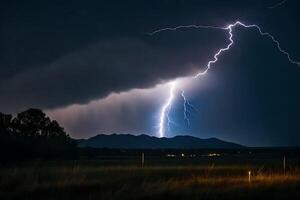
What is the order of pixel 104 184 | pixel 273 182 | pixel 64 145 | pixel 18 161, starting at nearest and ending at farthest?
pixel 104 184 → pixel 273 182 → pixel 18 161 → pixel 64 145

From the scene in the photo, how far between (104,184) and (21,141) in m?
19.2

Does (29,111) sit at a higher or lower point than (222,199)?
higher

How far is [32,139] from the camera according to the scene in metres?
47.7

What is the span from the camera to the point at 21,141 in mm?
41781

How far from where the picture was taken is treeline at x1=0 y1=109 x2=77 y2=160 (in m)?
40.2

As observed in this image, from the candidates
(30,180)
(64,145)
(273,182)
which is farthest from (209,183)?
(64,145)

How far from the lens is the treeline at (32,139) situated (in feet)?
132

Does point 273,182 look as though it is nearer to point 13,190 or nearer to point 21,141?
point 13,190

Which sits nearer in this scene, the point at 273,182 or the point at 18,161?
the point at 273,182

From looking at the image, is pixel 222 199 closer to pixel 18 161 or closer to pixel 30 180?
pixel 30 180

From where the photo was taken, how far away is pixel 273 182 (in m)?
25.7

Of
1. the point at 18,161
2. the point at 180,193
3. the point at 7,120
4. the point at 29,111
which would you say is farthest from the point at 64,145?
the point at 180,193

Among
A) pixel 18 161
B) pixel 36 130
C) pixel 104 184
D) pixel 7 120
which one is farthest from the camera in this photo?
pixel 36 130

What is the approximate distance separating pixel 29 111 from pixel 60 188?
4803 centimetres
